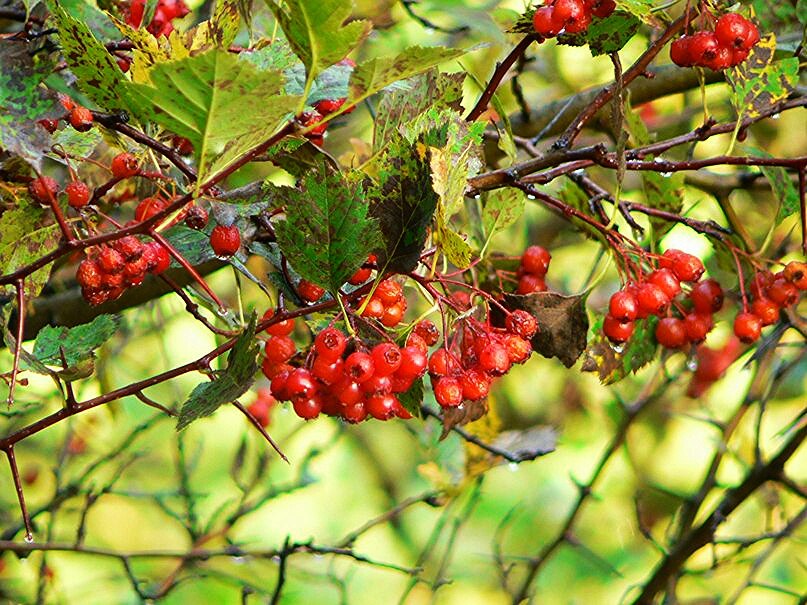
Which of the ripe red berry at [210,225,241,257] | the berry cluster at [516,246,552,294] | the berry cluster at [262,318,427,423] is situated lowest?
the berry cluster at [516,246,552,294]

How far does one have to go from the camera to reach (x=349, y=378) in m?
0.75

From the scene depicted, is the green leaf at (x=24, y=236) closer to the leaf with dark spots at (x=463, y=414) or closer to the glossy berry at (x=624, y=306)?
the leaf with dark spots at (x=463, y=414)

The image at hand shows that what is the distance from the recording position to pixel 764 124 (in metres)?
1.96

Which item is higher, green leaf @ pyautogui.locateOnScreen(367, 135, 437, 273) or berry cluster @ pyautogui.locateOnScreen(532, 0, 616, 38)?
berry cluster @ pyautogui.locateOnScreen(532, 0, 616, 38)

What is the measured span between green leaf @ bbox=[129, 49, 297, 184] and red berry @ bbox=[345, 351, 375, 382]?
0.55 feet

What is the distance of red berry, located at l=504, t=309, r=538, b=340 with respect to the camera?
32.2 inches

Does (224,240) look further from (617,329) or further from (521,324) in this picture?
(617,329)

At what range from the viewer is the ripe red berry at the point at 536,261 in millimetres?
1026

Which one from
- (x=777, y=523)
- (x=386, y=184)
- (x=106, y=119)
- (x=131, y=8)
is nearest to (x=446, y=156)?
(x=386, y=184)

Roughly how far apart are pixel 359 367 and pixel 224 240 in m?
0.14

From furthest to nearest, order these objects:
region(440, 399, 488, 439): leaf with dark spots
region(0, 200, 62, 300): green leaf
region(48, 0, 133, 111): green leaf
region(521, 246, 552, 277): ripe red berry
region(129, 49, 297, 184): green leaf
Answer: region(521, 246, 552, 277): ripe red berry < region(440, 399, 488, 439): leaf with dark spots < region(0, 200, 62, 300): green leaf < region(48, 0, 133, 111): green leaf < region(129, 49, 297, 184): green leaf

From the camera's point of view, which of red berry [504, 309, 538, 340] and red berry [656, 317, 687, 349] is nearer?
red berry [504, 309, 538, 340]

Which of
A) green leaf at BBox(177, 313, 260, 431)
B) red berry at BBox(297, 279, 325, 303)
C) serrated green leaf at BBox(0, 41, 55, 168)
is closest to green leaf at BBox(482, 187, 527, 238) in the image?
red berry at BBox(297, 279, 325, 303)

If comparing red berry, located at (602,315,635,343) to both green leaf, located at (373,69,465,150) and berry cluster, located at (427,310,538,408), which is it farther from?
green leaf, located at (373,69,465,150)
